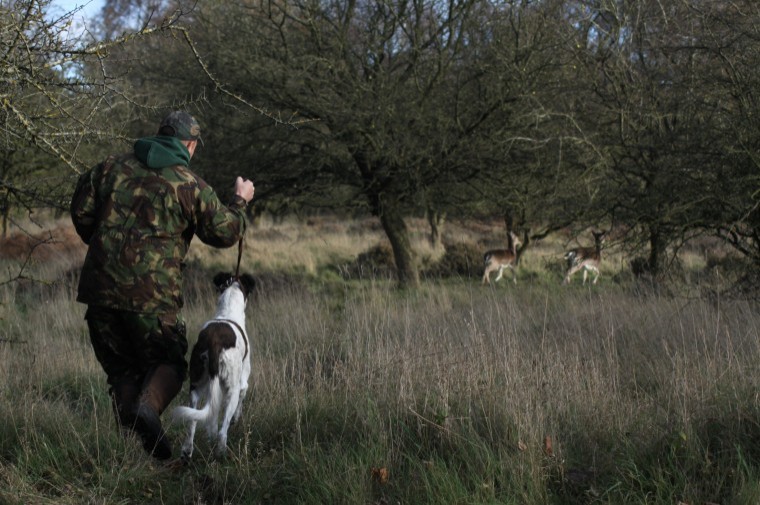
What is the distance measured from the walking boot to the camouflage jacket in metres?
0.37

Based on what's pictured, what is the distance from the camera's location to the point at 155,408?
400 centimetres

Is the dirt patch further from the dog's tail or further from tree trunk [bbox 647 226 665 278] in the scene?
the dog's tail

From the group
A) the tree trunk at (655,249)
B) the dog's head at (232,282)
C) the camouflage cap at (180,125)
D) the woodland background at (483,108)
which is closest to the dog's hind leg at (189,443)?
the dog's head at (232,282)

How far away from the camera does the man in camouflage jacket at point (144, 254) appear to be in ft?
Result: 12.9

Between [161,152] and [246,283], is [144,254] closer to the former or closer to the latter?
[161,152]

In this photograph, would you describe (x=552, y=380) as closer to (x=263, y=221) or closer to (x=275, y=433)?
(x=275, y=433)

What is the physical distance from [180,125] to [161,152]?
21 centimetres

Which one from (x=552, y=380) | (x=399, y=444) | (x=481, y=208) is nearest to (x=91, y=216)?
(x=399, y=444)

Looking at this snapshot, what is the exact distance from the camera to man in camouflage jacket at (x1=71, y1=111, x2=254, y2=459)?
12.9 ft

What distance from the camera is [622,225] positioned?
31.4ft

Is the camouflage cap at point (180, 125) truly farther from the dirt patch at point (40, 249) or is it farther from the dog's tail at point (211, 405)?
the dirt patch at point (40, 249)

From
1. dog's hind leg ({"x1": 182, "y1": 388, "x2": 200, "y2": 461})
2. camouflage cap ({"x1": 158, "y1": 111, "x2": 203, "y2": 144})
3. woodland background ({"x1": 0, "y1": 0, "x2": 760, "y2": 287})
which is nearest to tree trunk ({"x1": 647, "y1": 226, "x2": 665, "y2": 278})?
woodland background ({"x1": 0, "y1": 0, "x2": 760, "y2": 287})

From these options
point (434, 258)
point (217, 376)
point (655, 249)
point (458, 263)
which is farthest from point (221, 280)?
point (434, 258)

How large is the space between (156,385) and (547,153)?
9.21 m
